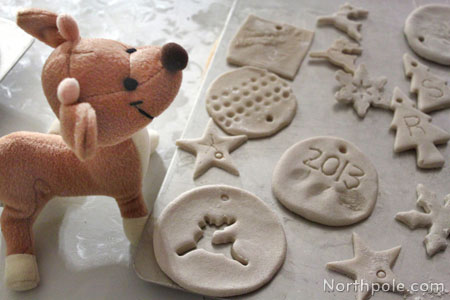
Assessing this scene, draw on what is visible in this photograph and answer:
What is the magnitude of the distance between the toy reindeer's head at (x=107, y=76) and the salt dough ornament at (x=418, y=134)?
0.57m

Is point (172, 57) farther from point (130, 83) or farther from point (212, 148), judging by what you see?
point (212, 148)

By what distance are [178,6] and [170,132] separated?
0.55 m

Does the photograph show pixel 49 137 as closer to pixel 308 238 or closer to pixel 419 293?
pixel 308 238

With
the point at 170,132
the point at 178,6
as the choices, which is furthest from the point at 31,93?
the point at 178,6

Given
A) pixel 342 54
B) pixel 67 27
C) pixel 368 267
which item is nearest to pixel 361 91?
pixel 342 54

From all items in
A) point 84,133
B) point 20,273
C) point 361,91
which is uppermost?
point 84,133

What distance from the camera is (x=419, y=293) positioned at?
82 centimetres

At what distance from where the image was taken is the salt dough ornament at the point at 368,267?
0.82 meters

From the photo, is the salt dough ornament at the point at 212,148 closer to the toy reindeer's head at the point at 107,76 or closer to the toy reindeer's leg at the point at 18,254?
the toy reindeer's head at the point at 107,76

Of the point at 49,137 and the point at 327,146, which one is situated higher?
the point at 49,137

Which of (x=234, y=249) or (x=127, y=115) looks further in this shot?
(x=234, y=249)

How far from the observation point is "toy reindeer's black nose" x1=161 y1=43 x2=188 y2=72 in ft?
2.37

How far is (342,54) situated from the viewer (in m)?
1.21

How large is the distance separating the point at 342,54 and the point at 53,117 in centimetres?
80
